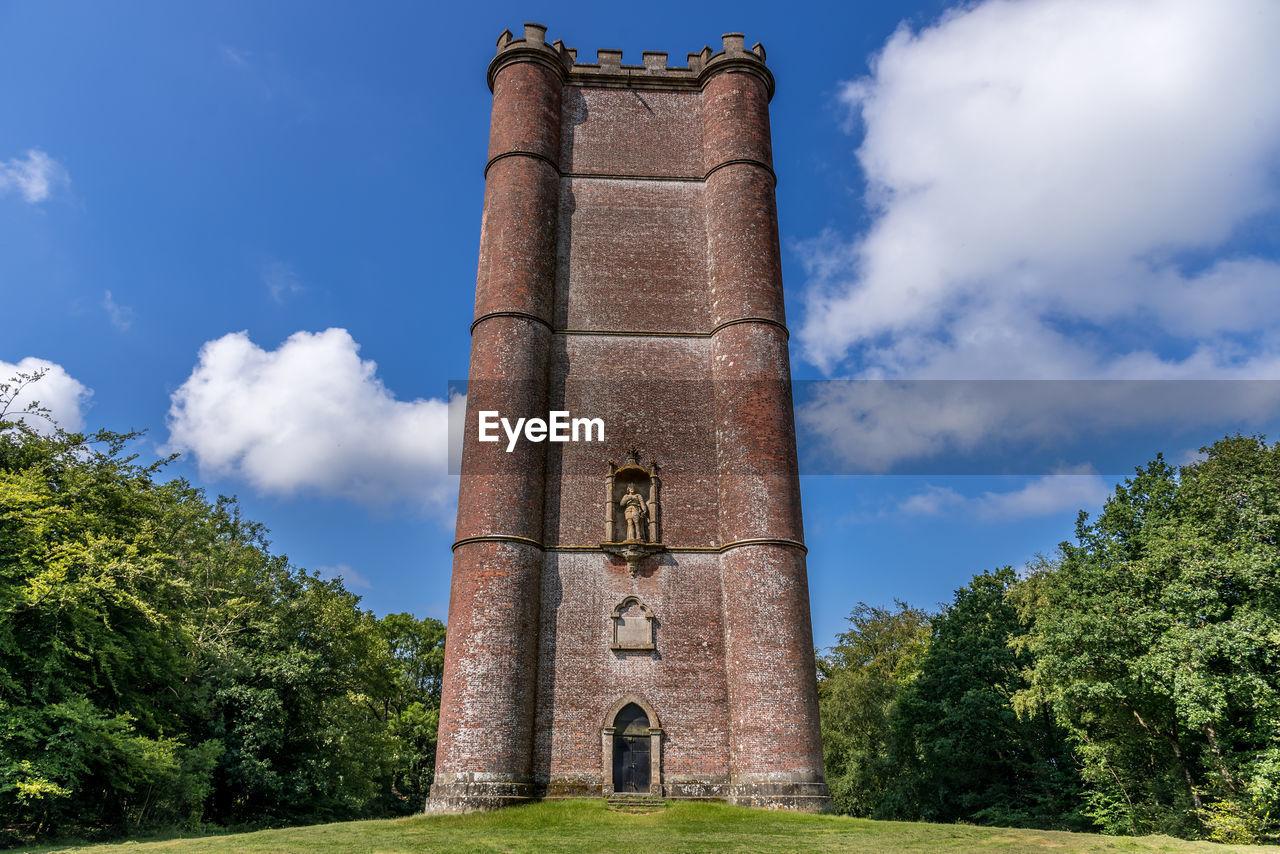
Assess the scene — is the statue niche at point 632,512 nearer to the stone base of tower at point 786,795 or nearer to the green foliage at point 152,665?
the stone base of tower at point 786,795

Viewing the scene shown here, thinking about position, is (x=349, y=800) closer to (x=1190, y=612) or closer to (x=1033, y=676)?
(x=1033, y=676)

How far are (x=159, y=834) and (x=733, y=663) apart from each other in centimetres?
1214

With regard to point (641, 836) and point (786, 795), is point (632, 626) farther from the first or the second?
point (641, 836)

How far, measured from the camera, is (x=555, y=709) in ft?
56.0

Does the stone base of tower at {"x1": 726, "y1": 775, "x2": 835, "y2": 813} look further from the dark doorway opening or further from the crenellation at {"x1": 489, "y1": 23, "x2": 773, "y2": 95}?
the crenellation at {"x1": 489, "y1": 23, "x2": 773, "y2": 95}

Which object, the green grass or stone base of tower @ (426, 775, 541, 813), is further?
stone base of tower @ (426, 775, 541, 813)

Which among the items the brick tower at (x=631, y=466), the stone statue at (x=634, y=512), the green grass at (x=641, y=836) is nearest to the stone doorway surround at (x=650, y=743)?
the brick tower at (x=631, y=466)

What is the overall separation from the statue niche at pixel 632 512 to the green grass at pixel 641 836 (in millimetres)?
5090

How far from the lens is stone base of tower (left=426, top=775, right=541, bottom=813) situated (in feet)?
51.5

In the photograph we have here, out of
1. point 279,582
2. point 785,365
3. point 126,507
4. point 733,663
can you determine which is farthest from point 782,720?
point 279,582

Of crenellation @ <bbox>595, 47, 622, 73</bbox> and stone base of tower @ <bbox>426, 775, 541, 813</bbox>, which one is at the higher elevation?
crenellation @ <bbox>595, 47, 622, 73</bbox>

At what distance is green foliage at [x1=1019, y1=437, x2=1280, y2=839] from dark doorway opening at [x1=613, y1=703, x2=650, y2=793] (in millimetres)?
9150

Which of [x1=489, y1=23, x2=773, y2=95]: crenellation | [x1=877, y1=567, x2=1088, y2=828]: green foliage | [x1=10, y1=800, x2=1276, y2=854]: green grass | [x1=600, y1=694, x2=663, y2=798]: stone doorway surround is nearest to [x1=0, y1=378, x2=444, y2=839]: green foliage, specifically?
[x1=10, y1=800, x2=1276, y2=854]: green grass

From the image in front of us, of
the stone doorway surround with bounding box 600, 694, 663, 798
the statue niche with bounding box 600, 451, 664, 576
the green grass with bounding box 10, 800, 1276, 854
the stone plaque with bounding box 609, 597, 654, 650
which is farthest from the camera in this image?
the statue niche with bounding box 600, 451, 664, 576
